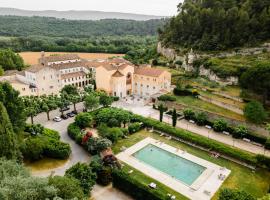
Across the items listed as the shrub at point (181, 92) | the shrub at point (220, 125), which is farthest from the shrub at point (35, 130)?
the shrub at point (181, 92)

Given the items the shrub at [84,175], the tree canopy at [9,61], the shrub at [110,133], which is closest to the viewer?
the shrub at [84,175]

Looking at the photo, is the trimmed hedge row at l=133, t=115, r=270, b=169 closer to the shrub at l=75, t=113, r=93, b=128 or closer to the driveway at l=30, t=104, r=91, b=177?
the shrub at l=75, t=113, r=93, b=128

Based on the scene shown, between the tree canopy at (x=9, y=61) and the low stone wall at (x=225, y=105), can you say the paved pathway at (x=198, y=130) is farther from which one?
the tree canopy at (x=9, y=61)

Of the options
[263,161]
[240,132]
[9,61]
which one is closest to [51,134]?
[240,132]

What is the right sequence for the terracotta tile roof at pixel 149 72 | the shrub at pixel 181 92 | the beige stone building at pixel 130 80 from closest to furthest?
the shrub at pixel 181 92 → the terracotta tile roof at pixel 149 72 → the beige stone building at pixel 130 80

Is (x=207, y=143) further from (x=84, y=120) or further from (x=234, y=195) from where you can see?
(x=84, y=120)

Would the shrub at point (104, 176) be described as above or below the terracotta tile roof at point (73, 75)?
below

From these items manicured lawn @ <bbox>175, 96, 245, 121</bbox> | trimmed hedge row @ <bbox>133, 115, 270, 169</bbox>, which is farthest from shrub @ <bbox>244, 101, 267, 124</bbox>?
trimmed hedge row @ <bbox>133, 115, 270, 169</bbox>

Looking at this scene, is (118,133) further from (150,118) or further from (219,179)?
(219,179)

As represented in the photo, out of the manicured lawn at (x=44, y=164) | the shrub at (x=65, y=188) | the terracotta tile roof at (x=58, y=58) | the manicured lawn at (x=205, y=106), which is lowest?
the manicured lawn at (x=44, y=164)
